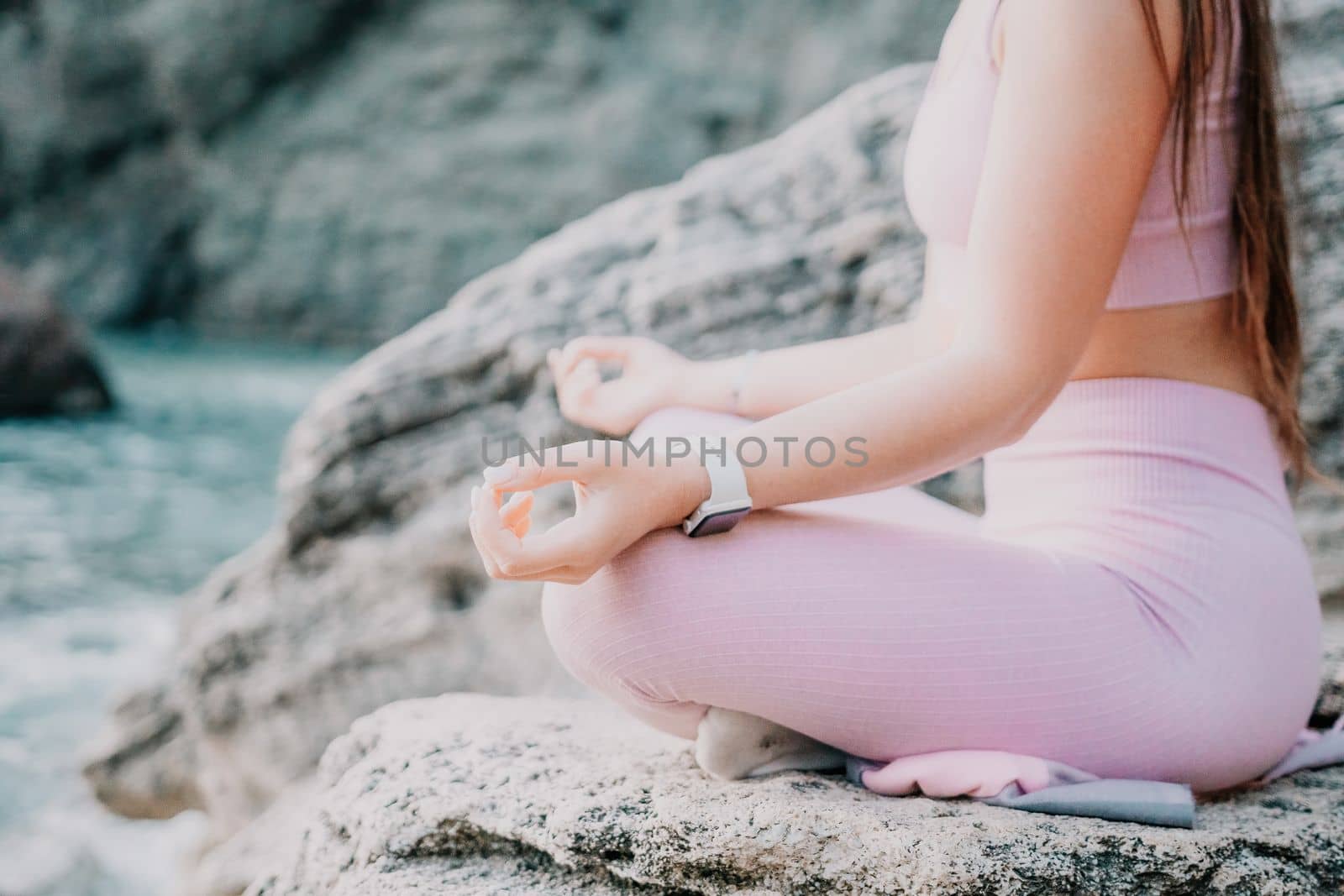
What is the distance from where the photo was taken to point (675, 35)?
916 centimetres

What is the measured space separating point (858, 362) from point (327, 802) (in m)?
0.67

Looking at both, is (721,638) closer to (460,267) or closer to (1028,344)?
(1028,344)

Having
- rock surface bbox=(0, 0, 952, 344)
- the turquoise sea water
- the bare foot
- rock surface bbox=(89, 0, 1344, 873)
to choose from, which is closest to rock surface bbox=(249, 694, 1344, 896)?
the bare foot

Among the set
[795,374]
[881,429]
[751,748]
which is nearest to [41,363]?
[795,374]

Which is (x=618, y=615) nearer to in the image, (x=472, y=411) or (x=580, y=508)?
(x=580, y=508)

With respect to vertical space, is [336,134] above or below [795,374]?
above

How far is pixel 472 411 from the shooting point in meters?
2.10

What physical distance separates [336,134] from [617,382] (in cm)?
900

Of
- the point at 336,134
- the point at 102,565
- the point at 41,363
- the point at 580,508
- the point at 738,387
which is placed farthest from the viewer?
the point at 336,134

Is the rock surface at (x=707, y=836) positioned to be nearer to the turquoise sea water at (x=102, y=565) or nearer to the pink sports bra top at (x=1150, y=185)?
the pink sports bra top at (x=1150, y=185)

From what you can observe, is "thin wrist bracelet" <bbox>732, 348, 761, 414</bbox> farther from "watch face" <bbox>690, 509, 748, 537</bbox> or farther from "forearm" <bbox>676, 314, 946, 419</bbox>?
"watch face" <bbox>690, 509, 748, 537</bbox>

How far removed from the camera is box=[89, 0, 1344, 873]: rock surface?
2.01 m

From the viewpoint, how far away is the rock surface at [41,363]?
19.2 ft

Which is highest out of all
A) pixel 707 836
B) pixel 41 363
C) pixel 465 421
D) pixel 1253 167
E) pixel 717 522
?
pixel 41 363
